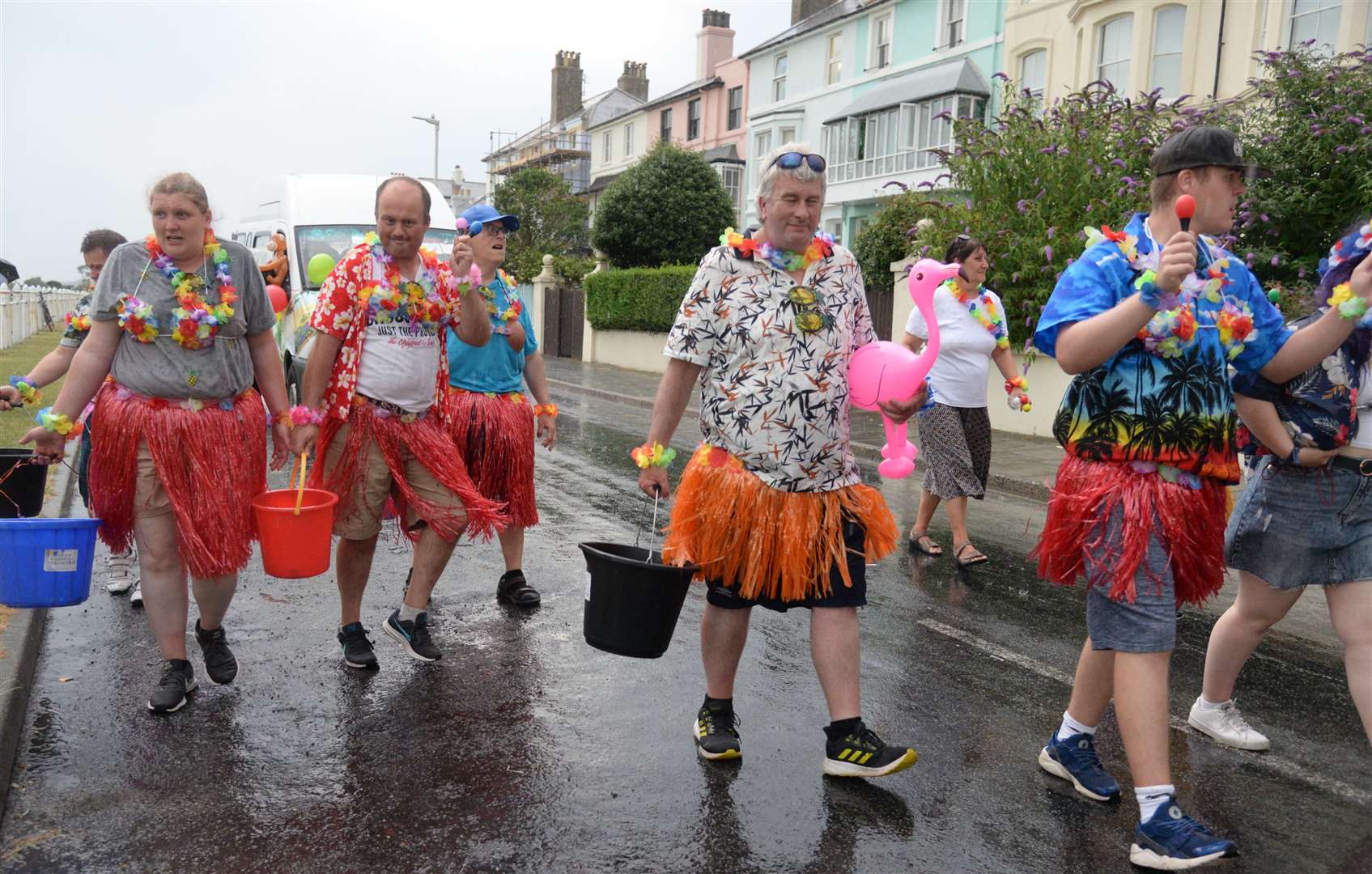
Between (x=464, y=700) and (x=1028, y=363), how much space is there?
973 cm

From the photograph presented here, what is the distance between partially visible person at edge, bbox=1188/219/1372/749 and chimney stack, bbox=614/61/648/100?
184 ft

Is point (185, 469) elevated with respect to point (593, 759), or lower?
elevated

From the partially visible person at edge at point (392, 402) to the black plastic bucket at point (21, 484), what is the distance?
4.21ft

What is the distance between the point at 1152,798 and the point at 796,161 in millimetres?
2127

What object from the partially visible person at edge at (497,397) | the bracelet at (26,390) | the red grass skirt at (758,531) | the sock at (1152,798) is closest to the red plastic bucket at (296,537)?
the bracelet at (26,390)

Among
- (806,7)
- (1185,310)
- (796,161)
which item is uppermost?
(806,7)

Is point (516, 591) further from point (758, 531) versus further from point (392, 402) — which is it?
point (758, 531)

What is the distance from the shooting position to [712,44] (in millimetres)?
44031

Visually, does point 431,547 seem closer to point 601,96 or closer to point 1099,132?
point 1099,132

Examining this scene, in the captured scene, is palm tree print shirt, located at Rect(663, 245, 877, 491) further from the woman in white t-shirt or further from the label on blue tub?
the woman in white t-shirt

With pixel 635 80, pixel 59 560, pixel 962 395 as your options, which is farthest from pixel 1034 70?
pixel 635 80

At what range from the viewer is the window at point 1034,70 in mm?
23875

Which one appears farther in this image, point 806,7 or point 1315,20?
point 806,7

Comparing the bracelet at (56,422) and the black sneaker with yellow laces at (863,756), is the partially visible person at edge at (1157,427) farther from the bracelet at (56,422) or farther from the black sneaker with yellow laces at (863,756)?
the bracelet at (56,422)
